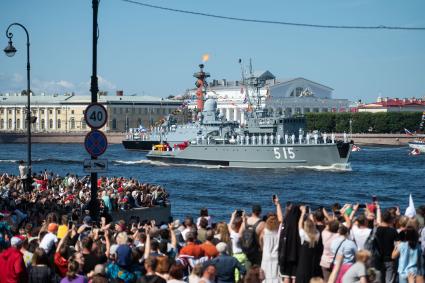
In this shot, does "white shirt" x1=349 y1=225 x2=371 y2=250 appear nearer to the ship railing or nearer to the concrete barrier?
Answer: the concrete barrier

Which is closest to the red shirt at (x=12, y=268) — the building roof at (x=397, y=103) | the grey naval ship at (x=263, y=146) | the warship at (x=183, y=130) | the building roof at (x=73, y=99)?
the grey naval ship at (x=263, y=146)

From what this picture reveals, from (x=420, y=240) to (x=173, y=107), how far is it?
150 metres

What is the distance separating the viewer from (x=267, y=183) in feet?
183

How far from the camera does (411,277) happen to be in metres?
9.44

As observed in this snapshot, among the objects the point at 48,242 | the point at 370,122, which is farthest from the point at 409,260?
the point at 370,122

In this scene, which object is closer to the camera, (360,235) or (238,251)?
(360,235)

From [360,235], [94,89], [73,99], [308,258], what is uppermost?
[73,99]

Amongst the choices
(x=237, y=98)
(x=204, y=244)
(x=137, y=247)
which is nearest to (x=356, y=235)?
(x=204, y=244)

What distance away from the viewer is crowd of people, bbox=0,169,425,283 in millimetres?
8359

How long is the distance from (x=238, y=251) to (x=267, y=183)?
45.6 meters

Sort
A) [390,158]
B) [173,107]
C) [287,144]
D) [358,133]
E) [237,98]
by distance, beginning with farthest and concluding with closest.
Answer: [173,107] < [237,98] < [358,133] < [390,158] < [287,144]

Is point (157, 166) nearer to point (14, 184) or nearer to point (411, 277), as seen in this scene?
point (14, 184)

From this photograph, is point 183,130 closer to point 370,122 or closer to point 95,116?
point 370,122

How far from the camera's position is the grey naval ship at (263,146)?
219ft
